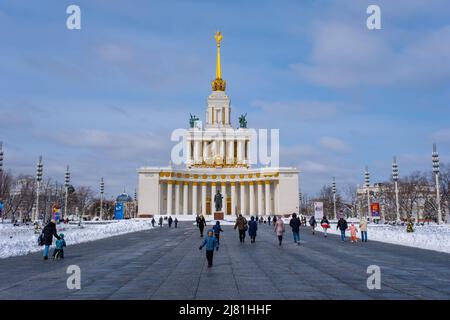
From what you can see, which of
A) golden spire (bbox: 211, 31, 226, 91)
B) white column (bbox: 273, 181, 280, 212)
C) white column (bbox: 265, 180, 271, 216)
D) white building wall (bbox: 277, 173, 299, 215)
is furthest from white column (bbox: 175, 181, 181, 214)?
golden spire (bbox: 211, 31, 226, 91)

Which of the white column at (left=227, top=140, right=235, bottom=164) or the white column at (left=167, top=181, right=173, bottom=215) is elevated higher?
the white column at (left=227, top=140, right=235, bottom=164)

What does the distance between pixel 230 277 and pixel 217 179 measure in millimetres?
92717

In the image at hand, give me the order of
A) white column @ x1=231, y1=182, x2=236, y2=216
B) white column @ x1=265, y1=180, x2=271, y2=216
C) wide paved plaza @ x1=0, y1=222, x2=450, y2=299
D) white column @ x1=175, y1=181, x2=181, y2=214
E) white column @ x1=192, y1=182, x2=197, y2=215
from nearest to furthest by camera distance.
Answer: wide paved plaza @ x1=0, y1=222, x2=450, y2=299, white column @ x1=265, y1=180, x2=271, y2=216, white column @ x1=175, y1=181, x2=181, y2=214, white column @ x1=192, y1=182, x2=197, y2=215, white column @ x1=231, y1=182, x2=236, y2=216

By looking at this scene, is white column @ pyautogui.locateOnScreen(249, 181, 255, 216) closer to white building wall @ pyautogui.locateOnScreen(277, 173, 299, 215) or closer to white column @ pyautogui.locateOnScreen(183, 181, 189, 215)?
white building wall @ pyautogui.locateOnScreen(277, 173, 299, 215)

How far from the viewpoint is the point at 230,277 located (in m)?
11.7

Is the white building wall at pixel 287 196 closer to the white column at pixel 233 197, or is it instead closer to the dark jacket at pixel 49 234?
the white column at pixel 233 197

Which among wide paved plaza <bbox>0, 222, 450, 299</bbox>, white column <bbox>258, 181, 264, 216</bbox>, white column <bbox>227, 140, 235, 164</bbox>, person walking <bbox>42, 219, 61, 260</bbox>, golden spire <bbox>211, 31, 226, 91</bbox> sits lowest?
wide paved plaza <bbox>0, 222, 450, 299</bbox>

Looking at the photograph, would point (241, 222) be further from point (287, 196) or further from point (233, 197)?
point (233, 197)

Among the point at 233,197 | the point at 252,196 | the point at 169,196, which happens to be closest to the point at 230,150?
the point at 233,197

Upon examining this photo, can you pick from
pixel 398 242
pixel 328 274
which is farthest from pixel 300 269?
pixel 398 242

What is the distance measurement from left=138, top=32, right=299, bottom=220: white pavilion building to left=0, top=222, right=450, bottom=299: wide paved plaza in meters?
70.4

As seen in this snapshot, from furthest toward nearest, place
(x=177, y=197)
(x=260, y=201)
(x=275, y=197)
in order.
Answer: (x=260, y=201)
(x=177, y=197)
(x=275, y=197)

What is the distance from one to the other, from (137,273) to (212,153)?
104 m

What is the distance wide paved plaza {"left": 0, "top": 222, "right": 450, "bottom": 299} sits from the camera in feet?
30.3
